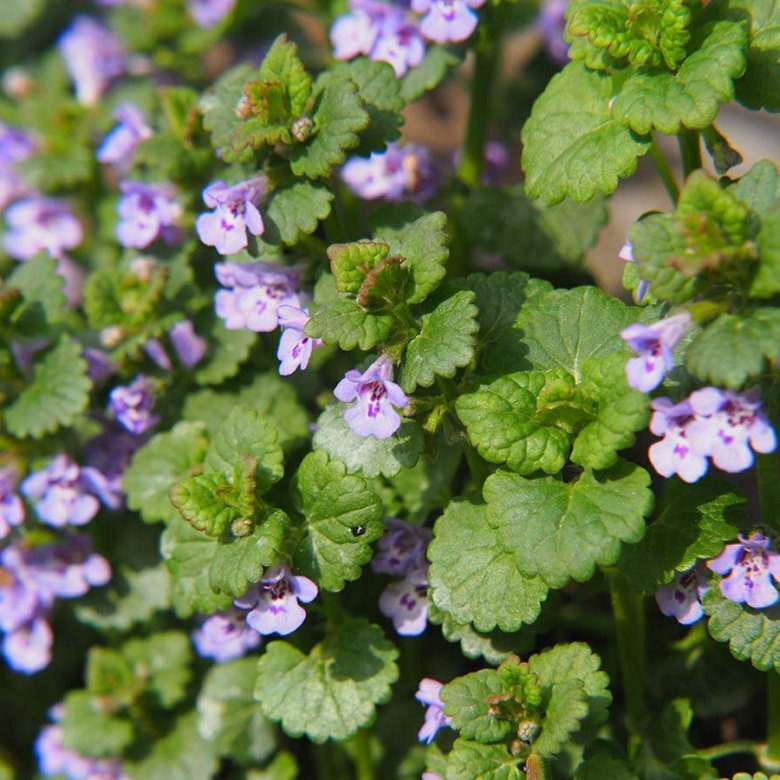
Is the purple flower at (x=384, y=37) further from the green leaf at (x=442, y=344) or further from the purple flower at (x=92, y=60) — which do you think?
the purple flower at (x=92, y=60)

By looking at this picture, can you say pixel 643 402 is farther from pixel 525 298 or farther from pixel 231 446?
pixel 231 446

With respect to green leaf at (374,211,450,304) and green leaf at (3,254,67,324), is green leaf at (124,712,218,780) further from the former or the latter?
green leaf at (374,211,450,304)

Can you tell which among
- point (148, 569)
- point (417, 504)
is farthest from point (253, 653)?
point (417, 504)

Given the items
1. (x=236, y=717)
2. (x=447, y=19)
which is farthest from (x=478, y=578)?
(x=447, y=19)

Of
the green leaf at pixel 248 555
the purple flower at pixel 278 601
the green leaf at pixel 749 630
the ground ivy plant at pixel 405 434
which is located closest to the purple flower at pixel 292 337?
the ground ivy plant at pixel 405 434

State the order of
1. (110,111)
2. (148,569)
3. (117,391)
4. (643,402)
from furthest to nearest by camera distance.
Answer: (110,111) < (148,569) < (117,391) < (643,402)

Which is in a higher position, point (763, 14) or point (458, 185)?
point (763, 14)

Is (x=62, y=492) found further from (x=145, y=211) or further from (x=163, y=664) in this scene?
(x=145, y=211)
